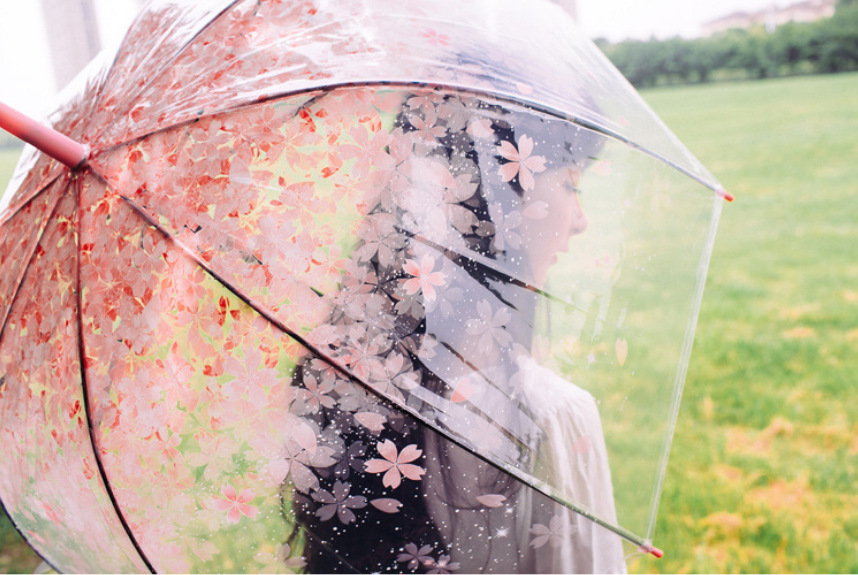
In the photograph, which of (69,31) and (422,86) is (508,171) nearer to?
(422,86)

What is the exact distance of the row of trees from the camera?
96.4 feet

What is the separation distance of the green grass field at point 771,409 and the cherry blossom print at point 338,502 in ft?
2.31

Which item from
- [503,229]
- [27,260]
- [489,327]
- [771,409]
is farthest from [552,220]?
[771,409]

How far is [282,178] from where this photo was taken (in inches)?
44.2

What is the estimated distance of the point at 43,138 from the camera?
114 centimetres

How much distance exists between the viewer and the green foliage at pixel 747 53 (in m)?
29.4

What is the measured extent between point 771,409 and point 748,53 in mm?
33830

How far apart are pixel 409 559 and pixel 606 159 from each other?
0.82 metres

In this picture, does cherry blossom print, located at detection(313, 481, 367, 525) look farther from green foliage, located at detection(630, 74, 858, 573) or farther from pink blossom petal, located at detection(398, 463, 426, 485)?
green foliage, located at detection(630, 74, 858, 573)

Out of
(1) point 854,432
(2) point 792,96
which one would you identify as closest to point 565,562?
(1) point 854,432

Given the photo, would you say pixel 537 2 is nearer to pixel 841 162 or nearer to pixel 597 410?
pixel 597 410

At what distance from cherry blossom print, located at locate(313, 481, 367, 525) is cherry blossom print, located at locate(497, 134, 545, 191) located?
0.59m

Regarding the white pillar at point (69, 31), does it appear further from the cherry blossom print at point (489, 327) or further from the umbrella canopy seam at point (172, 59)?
the cherry blossom print at point (489, 327)

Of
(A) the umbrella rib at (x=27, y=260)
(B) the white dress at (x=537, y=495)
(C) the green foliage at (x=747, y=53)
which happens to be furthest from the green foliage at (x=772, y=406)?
(C) the green foliage at (x=747, y=53)
